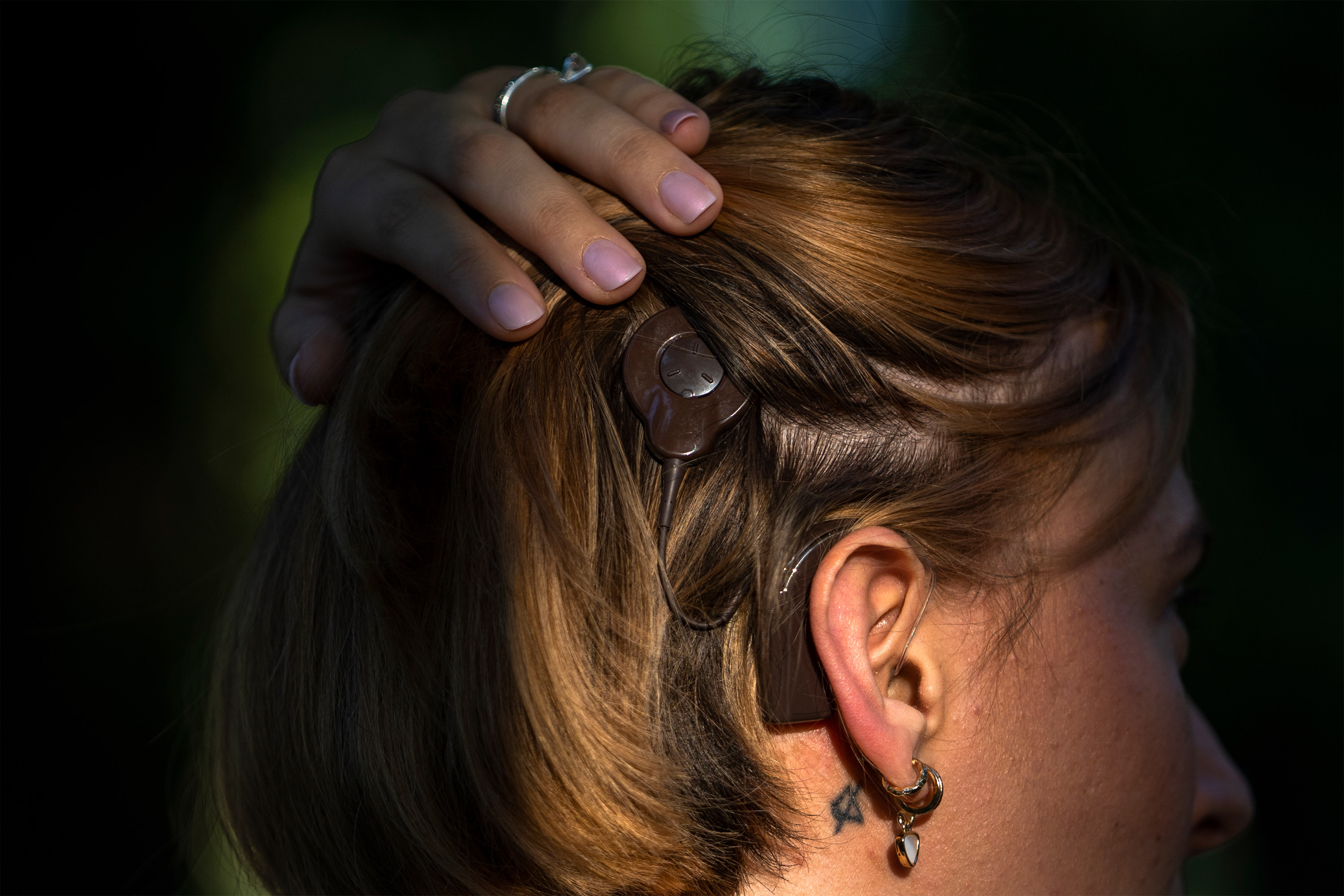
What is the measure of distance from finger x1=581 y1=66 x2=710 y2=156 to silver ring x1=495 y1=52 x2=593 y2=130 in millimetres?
62

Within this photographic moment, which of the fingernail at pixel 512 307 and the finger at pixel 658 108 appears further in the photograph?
the finger at pixel 658 108

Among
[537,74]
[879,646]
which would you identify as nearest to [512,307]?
[537,74]

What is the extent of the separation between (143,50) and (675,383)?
4.62 m

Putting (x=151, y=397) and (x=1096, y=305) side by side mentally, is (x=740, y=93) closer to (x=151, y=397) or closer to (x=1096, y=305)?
(x=1096, y=305)

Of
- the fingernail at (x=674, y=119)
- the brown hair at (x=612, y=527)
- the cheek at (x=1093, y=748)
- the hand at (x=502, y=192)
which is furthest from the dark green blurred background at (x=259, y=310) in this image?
the fingernail at (x=674, y=119)

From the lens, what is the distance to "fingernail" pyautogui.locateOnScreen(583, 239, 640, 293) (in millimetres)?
1143

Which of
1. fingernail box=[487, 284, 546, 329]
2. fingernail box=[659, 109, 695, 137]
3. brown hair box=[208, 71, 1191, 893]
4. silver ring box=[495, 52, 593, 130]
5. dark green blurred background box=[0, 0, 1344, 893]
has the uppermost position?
silver ring box=[495, 52, 593, 130]

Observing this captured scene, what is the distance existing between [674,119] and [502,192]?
0.27 meters

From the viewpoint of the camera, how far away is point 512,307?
115 centimetres

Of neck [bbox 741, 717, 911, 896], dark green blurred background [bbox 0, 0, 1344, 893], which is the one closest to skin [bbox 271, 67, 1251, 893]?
neck [bbox 741, 717, 911, 896]

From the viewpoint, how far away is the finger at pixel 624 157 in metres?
1.19

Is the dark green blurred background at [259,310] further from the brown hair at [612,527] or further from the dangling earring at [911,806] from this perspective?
the dangling earring at [911,806]

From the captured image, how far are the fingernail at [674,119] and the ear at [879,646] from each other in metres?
0.63

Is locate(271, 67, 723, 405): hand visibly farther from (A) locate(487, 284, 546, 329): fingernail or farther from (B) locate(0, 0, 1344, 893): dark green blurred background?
(B) locate(0, 0, 1344, 893): dark green blurred background
